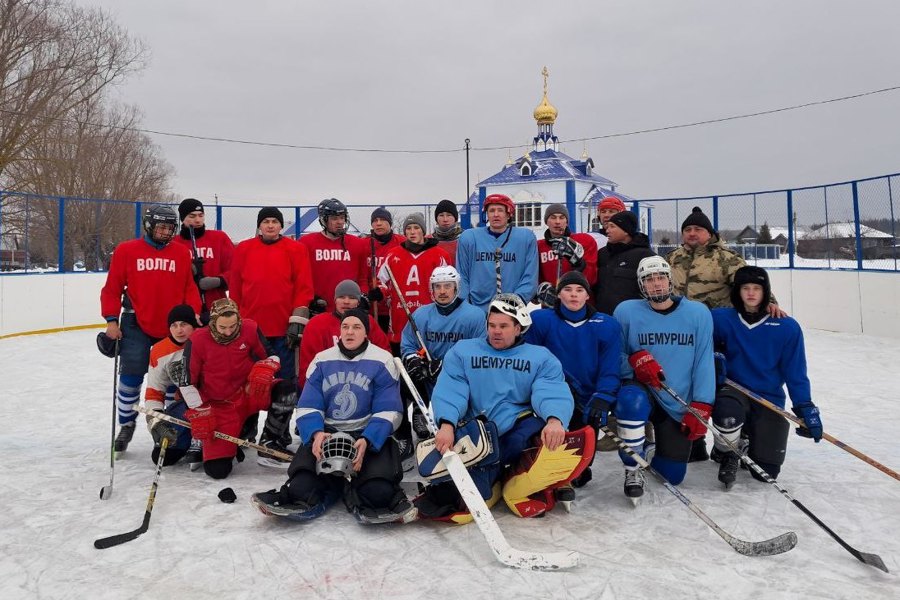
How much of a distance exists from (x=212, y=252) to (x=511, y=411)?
8.06 feet

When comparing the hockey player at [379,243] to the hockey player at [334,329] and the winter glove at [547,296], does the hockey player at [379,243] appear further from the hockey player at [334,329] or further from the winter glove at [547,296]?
the winter glove at [547,296]

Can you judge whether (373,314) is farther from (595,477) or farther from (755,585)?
(755,585)

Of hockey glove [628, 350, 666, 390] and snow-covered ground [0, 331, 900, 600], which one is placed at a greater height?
hockey glove [628, 350, 666, 390]

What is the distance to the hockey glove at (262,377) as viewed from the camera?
9.86 feet

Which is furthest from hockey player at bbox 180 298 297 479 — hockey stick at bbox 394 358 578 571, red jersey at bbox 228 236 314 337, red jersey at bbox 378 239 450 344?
hockey stick at bbox 394 358 578 571

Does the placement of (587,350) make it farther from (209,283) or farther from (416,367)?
(209,283)

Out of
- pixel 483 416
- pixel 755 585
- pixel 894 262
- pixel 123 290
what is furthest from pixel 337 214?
pixel 894 262

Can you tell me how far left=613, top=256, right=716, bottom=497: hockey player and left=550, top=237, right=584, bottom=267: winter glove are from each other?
2.10 feet

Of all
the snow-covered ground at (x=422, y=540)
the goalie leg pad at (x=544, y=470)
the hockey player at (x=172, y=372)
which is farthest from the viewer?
the hockey player at (x=172, y=372)

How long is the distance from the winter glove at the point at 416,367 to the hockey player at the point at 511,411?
1.17 feet

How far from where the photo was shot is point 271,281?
359 centimetres

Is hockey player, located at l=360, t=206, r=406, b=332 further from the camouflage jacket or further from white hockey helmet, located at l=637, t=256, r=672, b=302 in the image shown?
the camouflage jacket

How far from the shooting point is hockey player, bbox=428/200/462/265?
412 centimetres

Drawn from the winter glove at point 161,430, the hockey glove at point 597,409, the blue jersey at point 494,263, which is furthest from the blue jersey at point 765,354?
the winter glove at point 161,430
